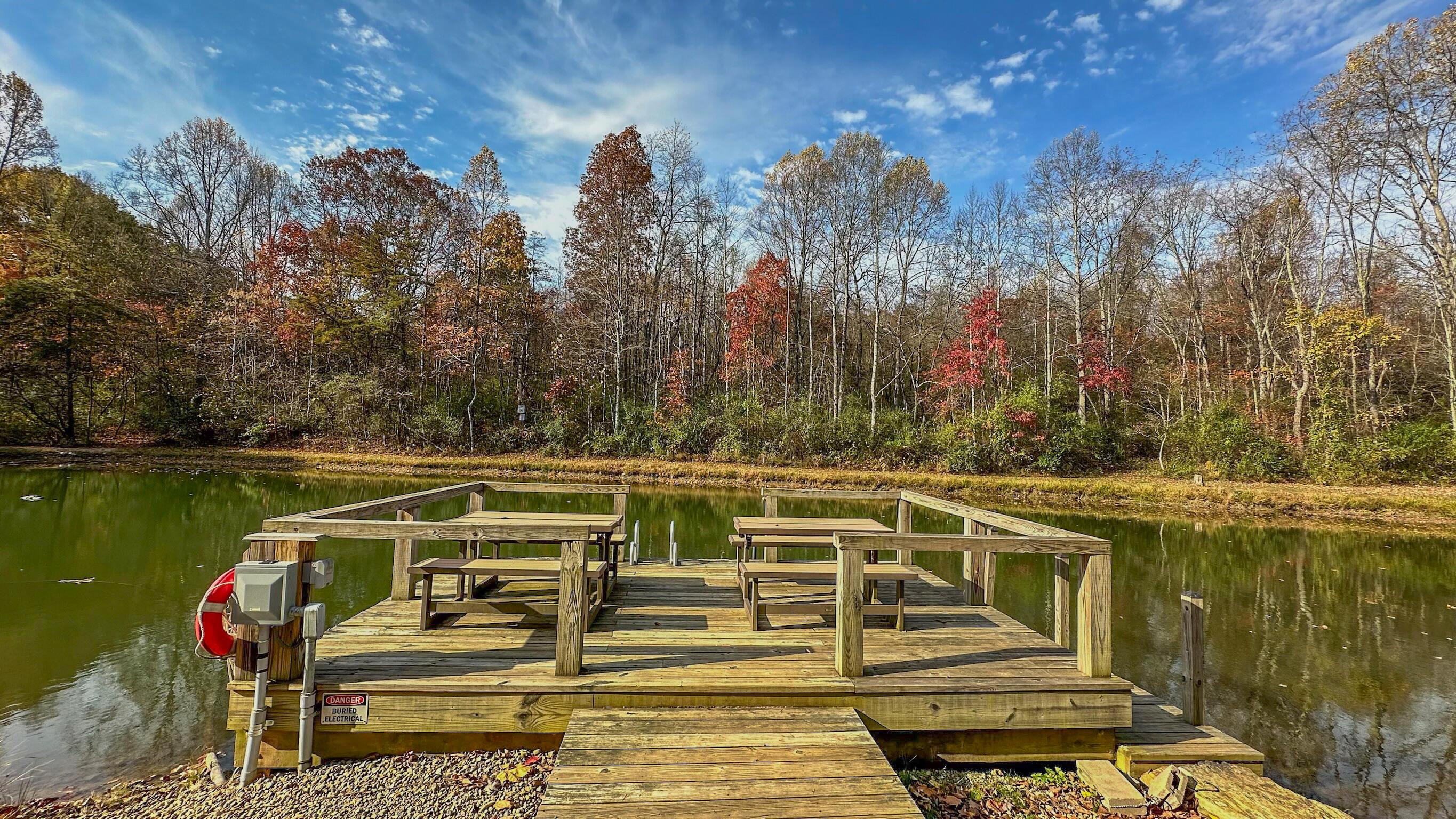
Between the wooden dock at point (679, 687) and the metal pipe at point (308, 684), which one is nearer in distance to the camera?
the metal pipe at point (308, 684)

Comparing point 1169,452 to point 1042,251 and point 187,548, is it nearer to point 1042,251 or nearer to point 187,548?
point 1042,251

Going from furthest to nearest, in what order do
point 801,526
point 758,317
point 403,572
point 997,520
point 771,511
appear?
1. point 758,317
2. point 771,511
3. point 801,526
4. point 403,572
5. point 997,520

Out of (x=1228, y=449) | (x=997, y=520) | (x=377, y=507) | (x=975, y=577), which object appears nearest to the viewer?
(x=377, y=507)

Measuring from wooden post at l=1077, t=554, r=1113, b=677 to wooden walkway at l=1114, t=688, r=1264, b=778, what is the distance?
380 mm

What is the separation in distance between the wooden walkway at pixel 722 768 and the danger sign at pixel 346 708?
1.15 m

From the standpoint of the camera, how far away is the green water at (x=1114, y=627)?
3.61 meters

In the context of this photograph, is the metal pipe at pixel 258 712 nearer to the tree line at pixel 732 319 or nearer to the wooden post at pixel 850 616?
the wooden post at pixel 850 616

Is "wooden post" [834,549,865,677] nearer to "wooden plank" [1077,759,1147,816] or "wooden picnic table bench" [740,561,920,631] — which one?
"wooden picnic table bench" [740,561,920,631]

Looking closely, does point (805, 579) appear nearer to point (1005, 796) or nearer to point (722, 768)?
point (1005, 796)

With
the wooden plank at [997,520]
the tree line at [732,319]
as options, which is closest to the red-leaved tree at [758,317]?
the tree line at [732,319]

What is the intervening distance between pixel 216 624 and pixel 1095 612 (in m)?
4.86

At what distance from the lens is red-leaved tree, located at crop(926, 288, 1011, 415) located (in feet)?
61.4

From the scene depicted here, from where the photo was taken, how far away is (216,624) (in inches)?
115

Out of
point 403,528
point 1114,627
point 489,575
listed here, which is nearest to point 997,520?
point 1114,627
